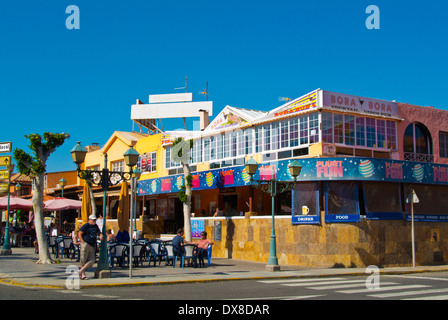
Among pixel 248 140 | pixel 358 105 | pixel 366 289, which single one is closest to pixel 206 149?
pixel 248 140

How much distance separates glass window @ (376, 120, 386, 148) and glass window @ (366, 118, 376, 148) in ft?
0.79

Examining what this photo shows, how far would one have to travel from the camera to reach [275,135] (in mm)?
22875

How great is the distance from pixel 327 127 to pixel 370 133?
2369 millimetres

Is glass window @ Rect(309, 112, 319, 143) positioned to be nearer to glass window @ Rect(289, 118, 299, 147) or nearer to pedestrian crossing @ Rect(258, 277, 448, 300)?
glass window @ Rect(289, 118, 299, 147)

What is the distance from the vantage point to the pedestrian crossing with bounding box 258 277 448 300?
11.3m

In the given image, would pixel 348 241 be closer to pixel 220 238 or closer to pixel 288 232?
pixel 288 232

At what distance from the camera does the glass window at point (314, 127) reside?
20719mm

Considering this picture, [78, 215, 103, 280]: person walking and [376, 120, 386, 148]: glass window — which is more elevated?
[376, 120, 386, 148]: glass window

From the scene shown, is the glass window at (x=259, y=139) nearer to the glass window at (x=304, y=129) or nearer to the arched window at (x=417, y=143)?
the glass window at (x=304, y=129)

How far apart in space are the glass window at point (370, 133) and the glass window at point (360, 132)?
0.76ft

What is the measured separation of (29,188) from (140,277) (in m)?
61.6

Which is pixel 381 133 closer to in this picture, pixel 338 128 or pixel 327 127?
pixel 338 128

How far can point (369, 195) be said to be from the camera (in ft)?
66.8

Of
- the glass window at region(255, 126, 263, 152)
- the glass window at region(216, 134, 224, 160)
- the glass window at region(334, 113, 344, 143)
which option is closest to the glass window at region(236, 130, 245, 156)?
the glass window at region(255, 126, 263, 152)
